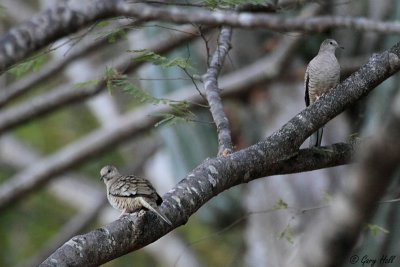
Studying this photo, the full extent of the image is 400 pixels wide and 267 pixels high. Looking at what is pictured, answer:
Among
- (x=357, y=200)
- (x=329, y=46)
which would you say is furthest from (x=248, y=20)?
(x=357, y=200)

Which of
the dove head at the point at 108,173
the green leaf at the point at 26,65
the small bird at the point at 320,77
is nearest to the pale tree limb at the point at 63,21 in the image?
the green leaf at the point at 26,65

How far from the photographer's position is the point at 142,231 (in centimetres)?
404

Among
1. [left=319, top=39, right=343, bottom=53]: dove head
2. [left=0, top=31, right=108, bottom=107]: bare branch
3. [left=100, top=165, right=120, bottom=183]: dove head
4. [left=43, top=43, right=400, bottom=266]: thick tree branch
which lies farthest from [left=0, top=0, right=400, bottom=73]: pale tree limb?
[left=0, top=31, right=108, bottom=107]: bare branch

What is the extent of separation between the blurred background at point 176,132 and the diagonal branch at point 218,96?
4.07ft

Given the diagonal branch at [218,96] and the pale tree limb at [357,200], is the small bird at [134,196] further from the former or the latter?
the pale tree limb at [357,200]

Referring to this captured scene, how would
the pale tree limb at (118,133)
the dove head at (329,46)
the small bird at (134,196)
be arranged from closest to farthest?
the small bird at (134,196) → the dove head at (329,46) → the pale tree limb at (118,133)

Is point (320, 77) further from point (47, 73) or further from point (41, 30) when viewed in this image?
point (47, 73)

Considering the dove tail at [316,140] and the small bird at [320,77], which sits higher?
the small bird at [320,77]

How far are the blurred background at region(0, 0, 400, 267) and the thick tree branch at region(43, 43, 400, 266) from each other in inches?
70.6

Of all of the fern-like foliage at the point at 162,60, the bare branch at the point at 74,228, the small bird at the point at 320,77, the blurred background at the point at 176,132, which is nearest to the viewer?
the fern-like foliage at the point at 162,60

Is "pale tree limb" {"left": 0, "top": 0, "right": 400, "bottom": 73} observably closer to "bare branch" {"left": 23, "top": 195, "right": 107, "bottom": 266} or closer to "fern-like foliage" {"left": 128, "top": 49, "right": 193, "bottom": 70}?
"fern-like foliage" {"left": 128, "top": 49, "right": 193, "bottom": 70}

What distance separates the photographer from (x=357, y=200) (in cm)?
247

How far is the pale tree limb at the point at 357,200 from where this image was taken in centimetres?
241

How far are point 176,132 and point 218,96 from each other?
765 cm
